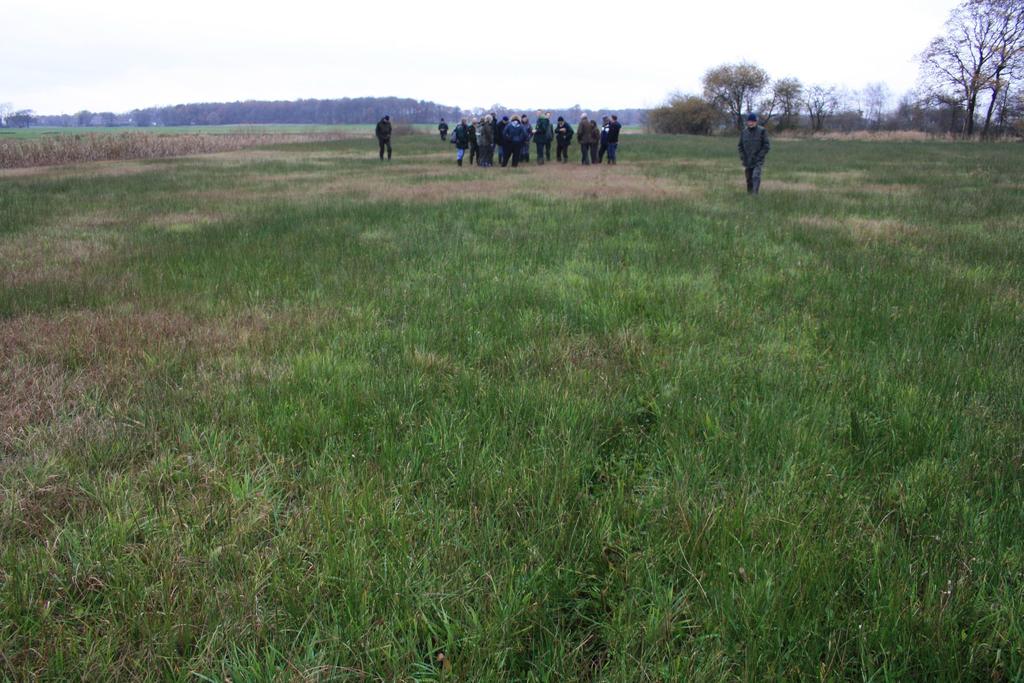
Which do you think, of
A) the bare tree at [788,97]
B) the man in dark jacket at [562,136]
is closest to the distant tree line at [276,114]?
the bare tree at [788,97]

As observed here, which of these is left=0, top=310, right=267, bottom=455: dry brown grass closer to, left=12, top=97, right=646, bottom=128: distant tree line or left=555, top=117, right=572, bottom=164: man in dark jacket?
left=555, top=117, right=572, bottom=164: man in dark jacket

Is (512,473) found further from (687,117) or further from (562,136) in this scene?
(687,117)

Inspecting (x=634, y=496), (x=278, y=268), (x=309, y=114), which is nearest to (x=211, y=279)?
(x=278, y=268)

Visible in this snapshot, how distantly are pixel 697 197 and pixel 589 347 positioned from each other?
10.9 m

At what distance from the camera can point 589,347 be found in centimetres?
482

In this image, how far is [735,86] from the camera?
280 feet

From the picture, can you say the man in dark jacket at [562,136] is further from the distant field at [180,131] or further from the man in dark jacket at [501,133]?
the distant field at [180,131]

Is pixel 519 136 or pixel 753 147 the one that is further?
pixel 519 136

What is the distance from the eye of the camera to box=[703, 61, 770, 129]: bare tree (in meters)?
84.4

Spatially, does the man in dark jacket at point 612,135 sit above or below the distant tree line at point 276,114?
below

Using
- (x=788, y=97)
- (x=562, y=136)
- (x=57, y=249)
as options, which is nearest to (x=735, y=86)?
(x=788, y=97)

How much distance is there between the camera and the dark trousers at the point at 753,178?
49.6 feet

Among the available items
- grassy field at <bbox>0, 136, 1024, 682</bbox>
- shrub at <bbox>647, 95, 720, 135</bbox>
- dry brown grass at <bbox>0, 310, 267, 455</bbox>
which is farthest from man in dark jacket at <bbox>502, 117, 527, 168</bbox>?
shrub at <bbox>647, 95, 720, 135</bbox>

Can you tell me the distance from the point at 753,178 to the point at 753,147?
1180 mm
